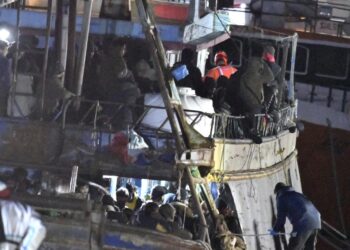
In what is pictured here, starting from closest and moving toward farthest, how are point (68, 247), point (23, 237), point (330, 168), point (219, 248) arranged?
point (23, 237)
point (68, 247)
point (219, 248)
point (330, 168)

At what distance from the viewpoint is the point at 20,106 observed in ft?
43.1

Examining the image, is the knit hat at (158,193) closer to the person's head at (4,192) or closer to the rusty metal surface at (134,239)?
the rusty metal surface at (134,239)

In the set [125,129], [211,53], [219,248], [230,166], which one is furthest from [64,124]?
[211,53]

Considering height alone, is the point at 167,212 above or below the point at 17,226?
below

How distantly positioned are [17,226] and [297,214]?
8.61m

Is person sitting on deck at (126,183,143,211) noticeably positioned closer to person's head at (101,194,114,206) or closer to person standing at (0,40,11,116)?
person's head at (101,194,114,206)

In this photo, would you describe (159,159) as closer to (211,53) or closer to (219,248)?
(219,248)

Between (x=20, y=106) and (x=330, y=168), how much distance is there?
47.1ft

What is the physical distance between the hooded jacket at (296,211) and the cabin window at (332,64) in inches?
511

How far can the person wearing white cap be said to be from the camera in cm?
688

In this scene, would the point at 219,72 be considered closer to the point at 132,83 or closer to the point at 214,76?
the point at 214,76

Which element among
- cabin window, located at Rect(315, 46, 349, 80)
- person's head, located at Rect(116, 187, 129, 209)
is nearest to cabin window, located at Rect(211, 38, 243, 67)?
cabin window, located at Rect(315, 46, 349, 80)

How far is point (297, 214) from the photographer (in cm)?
A: 1501

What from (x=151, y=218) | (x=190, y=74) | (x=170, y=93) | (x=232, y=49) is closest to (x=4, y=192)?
(x=170, y=93)
